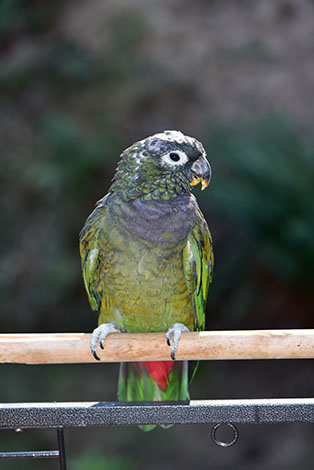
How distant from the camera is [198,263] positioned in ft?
4.57

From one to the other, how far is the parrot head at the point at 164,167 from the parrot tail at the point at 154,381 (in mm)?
511

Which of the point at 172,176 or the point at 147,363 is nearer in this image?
the point at 172,176

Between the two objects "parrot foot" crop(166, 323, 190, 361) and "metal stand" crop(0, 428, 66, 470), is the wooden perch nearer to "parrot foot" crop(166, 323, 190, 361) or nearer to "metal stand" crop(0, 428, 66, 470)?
"parrot foot" crop(166, 323, 190, 361)

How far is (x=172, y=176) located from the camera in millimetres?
1334

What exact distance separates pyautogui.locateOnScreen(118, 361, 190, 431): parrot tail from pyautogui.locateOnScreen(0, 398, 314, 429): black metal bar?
24.1 inches

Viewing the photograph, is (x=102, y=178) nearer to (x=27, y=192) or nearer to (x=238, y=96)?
(x=27, y=192)

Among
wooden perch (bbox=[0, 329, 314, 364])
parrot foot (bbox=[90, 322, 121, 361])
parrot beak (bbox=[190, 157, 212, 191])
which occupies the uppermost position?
parrot beak (bbox=[190, 157, 212, 191])

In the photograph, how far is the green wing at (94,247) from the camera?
1.41 m

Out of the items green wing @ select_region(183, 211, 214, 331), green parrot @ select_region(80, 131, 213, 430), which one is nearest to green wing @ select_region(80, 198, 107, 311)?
green parrot @ select_region(80, 131, 213, 430)

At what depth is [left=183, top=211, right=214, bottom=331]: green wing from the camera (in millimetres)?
1375

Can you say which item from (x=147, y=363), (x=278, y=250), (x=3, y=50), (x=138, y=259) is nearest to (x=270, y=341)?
(x=138, y=259)

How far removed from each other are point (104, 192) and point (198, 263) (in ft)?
7.51

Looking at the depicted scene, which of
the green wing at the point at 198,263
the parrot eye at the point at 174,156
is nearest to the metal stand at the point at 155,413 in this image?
the green wing at the point at 198,263

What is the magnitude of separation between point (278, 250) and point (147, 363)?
57.2 inches
